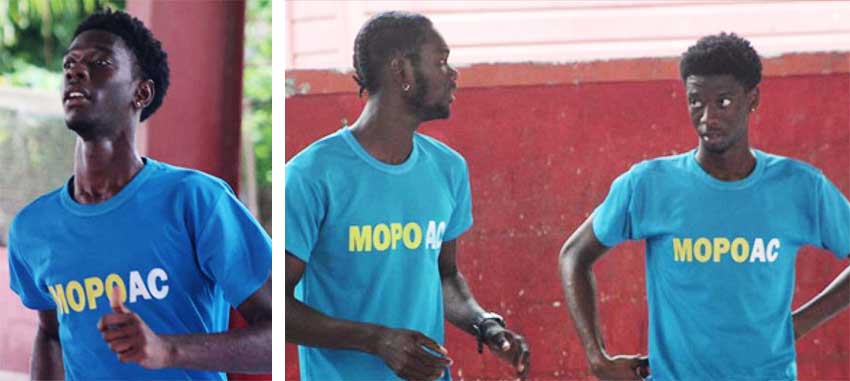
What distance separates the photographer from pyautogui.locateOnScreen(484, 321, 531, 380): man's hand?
333cm

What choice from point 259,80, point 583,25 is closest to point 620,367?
point 583,25

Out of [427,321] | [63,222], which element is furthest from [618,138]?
[63,222]

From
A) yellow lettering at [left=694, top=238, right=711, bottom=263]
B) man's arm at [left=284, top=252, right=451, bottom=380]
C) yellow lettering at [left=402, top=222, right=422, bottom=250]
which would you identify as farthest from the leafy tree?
yellow lettering at [left=694, top=238, right=711, bottom=263]

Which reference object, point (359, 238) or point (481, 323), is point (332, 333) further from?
point (481, 323)

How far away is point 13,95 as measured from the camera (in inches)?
124

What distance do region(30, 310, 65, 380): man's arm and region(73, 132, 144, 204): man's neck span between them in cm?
27

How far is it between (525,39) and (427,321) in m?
0.71

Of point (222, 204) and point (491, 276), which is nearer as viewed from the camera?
point (222, 204)

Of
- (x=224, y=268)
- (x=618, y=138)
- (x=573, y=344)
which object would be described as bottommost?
(x=573, y=344)

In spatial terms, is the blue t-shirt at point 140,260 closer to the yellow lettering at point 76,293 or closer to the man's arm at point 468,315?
the yellow lettering at point 76,293

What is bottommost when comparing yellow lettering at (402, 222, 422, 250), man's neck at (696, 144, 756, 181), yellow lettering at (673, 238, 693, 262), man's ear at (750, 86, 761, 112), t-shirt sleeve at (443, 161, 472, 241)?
yellow lettering at (673, 238, 693, 262)

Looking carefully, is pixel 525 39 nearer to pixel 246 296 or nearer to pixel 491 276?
pixel 491 276

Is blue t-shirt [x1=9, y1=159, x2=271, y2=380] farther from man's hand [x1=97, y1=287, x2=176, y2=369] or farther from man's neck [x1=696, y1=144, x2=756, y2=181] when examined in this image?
man's neck [x1=696, y1=144, x2=756, y2=181]

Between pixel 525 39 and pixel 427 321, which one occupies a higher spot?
pixel 525 39
